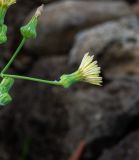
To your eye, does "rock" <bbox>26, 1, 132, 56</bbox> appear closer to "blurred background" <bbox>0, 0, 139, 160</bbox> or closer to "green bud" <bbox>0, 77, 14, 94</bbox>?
"blurred background" <bbox>0, 0, 139, 160</bbox>

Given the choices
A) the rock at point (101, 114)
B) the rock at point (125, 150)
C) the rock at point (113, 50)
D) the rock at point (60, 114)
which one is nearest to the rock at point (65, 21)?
the rock at point (60, 114)

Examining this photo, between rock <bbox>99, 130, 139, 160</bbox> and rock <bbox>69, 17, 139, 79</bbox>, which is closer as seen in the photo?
rock <bbox>99, 130, 139, 160</bbox>

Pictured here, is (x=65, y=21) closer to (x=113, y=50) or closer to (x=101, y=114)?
(x=113, y=50)

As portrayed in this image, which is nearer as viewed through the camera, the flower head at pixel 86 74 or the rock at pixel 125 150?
the flower head at pixel 86 74

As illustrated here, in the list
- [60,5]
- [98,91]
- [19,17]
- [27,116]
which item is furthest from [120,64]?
[19,17]

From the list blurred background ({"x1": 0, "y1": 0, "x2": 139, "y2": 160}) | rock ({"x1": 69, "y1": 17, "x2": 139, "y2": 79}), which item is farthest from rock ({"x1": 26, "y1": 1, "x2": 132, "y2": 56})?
rock ({"x1": 69, "y1": 17, "x2": 139, "y2": 79})

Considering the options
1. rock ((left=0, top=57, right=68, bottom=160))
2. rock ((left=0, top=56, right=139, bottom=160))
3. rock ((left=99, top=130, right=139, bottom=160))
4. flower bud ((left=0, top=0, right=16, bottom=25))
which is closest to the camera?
flower bud ((left=0, top=0, right=16, bottom=25))

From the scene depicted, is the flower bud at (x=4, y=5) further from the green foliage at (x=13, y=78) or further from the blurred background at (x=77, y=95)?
the blurred background at (x=77, y=95)

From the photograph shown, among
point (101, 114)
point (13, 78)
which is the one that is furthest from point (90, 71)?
point (101, 114)

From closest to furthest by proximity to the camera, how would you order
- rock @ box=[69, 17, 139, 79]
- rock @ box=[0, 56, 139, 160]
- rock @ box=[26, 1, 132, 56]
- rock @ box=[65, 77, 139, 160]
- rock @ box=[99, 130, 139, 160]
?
rock @ box=[99, 130, 139, 160], rock @ box=[65, 77, 139, 160], rock @ box=[0, 56, 139, 160], rock @ box=[69, 17, 139, 79], rock @ box=[26, 1, 132, 56]
